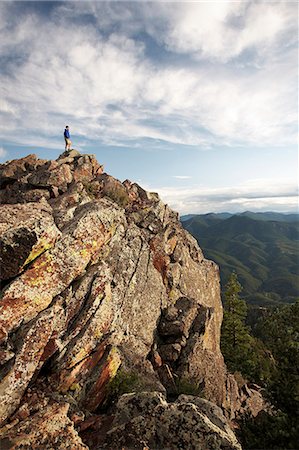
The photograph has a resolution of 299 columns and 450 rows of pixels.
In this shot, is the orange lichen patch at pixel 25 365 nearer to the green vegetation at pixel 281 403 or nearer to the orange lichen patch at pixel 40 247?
the orange lichen patch at pixel 40 247

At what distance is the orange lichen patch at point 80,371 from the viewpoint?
787 inches

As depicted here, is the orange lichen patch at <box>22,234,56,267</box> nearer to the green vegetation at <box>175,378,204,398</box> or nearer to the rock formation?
the rock formation

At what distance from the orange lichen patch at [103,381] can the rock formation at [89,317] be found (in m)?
0.07

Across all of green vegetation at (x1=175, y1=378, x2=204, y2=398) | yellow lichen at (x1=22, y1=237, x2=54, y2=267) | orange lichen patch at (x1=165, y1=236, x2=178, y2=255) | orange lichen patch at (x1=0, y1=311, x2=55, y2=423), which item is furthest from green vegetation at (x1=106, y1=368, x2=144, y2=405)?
orange lichen patch at (x1=165, y1=236, x2=178, y2=255)

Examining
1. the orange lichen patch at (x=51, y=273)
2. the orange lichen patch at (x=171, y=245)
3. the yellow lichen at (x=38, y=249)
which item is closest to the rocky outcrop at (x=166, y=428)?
the orange lichen patch at (x=51, y=273)

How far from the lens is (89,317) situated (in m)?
23.3

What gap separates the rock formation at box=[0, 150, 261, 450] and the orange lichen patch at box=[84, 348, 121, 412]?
0.22 ft

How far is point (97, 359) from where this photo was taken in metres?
22.4

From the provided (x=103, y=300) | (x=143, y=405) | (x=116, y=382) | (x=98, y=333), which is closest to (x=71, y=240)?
(x=103, y=300)

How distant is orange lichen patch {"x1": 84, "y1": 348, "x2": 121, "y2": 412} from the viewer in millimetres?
20214

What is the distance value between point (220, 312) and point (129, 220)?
83.5 feet

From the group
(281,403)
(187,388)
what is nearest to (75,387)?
(187,388)

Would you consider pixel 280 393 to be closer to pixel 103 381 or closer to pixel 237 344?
pixel 103 381

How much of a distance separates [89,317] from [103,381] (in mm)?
4713
